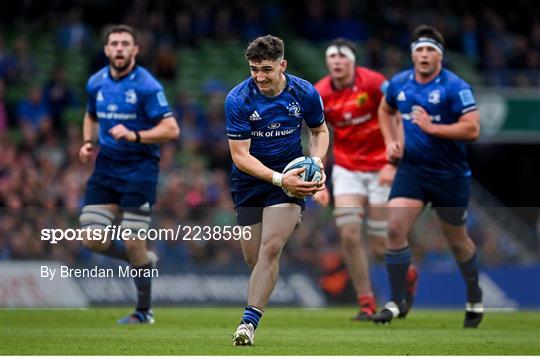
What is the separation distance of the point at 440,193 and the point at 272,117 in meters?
3.00

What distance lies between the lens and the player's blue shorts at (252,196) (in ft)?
33.9

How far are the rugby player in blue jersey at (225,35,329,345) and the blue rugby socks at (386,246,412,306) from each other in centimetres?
253

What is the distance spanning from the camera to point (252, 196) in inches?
415

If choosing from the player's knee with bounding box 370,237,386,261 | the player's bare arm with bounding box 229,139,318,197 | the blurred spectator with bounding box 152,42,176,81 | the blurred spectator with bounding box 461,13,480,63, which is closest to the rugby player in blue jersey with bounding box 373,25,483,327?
the player's knee with bounding box 370,237,386,261

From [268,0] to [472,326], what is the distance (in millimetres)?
16793

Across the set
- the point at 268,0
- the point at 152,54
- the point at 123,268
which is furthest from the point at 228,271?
the point at 268,0

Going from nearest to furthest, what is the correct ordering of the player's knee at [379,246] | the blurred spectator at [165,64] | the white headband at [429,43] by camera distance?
the white headband at [429,43]
the player's knee at [379,246]
the blurred spectator at [165,64]

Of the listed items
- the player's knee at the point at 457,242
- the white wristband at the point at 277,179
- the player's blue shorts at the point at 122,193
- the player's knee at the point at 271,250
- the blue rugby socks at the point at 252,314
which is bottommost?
the blue rugby socks at the point at 252,314

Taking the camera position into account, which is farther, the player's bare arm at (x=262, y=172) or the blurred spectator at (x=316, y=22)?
the blurred spectator at (x=316, y=22)

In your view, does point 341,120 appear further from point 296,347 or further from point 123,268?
point 296,347

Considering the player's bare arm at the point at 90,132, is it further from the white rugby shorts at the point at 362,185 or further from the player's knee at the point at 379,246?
the player's knee at the point at 379,246

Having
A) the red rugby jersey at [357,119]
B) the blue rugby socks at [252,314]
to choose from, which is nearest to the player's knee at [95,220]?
the red rugby jersey at [357,119]

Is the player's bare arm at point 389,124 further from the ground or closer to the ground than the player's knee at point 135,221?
further from the ground

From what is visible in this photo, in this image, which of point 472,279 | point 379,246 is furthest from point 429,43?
point 379,246
